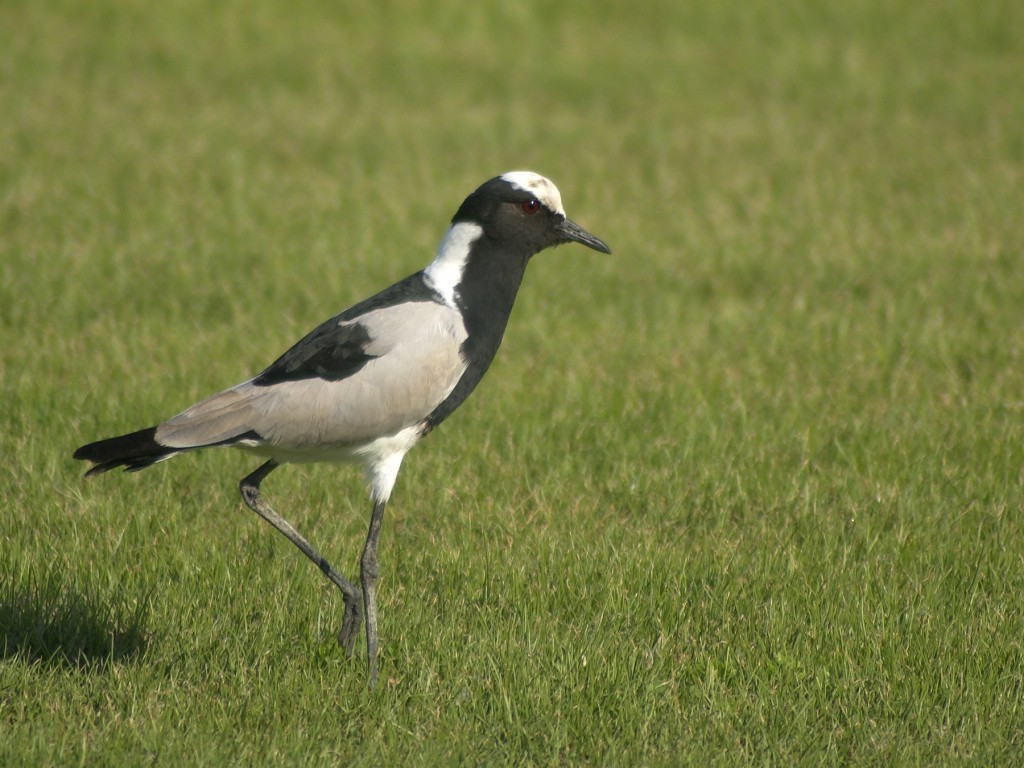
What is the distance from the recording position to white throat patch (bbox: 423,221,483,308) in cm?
508

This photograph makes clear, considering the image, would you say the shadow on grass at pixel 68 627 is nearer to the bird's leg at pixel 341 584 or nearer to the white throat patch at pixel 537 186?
the bird's leg at pixel 341 584

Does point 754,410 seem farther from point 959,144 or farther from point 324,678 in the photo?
point 959,144

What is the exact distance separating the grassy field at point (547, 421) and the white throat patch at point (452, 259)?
1.21 metres

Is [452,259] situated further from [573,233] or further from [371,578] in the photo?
[371,578]

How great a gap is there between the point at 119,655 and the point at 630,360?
13.7 feet

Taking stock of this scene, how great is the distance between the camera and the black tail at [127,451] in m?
4.52

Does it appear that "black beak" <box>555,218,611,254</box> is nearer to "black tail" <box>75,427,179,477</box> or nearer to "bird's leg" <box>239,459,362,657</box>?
"bird's leg" <box>239,459,362,657</box>

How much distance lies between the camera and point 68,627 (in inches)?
191

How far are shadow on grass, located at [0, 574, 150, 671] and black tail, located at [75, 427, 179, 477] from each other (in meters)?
0.65

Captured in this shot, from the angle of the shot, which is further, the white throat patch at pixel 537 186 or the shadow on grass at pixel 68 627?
the white throat patch at pixel 537 186

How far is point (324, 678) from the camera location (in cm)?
466

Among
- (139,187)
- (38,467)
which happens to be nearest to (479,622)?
(38,467)

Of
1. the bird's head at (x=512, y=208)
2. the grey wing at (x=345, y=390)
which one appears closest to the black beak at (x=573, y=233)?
the bird's head at (x=512, y=208)

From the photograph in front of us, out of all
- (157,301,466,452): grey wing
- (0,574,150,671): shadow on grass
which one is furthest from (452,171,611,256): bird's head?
(0,574,150,671): shadow on grass
